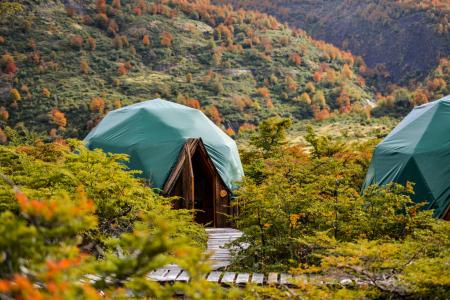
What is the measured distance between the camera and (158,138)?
1262 centimetres

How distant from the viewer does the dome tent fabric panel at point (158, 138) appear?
12.2m

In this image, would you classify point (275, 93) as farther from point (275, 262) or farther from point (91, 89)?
point (275, 262)

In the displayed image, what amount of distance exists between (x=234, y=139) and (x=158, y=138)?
907 inches

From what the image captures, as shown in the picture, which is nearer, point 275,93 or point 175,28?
point 275,93

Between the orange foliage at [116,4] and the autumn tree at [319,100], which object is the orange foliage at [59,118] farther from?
the orange foliage at [116,4]

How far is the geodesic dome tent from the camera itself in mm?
12000

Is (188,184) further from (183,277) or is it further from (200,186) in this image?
(183,277)

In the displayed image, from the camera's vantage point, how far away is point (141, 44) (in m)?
50.6

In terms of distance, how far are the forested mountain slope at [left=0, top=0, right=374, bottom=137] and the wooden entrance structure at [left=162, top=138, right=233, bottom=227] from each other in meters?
22.4

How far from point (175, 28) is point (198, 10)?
27.8 feet

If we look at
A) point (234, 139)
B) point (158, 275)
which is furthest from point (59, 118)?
point (158, 275)

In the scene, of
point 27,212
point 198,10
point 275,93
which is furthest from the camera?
point 198,10

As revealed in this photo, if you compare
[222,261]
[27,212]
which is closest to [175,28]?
[222,261]

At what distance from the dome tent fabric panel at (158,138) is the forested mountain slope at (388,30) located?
56.4 metres
